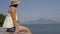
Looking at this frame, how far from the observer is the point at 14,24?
8.24 meters

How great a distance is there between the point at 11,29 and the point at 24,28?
0.51m

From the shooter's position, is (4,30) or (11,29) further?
(4,30)

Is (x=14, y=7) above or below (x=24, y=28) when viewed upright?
above

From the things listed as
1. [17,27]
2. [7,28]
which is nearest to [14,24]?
[17,27]

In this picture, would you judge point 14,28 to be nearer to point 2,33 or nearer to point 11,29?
point 11,29

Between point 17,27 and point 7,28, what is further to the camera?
point 7,28

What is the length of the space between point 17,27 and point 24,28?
0.24 meters

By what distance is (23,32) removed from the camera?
8.55 meters

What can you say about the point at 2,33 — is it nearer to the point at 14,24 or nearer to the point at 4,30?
the point at 4,30

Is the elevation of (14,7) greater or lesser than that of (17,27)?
greater

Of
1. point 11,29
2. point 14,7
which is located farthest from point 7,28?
point 14,7

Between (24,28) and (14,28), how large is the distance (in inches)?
11.6

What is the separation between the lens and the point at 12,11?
825cm

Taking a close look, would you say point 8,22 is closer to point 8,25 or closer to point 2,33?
point 8,25
